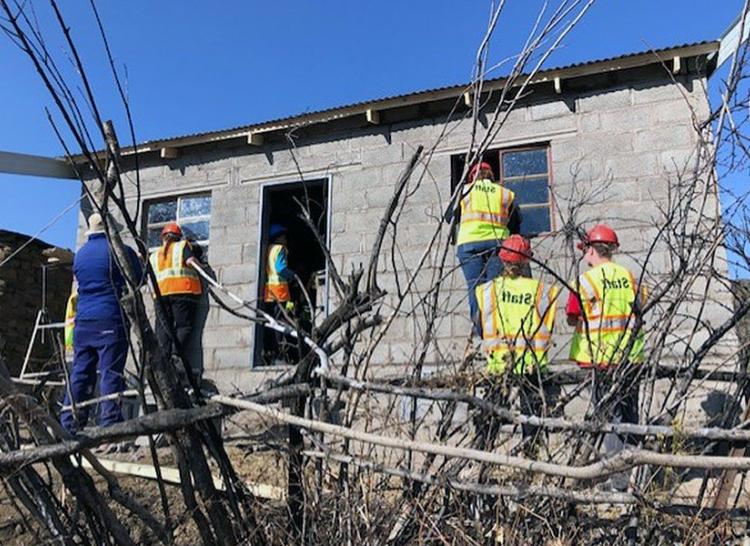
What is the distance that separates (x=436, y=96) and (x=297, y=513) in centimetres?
573

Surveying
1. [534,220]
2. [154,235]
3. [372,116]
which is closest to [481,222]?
[534,220]

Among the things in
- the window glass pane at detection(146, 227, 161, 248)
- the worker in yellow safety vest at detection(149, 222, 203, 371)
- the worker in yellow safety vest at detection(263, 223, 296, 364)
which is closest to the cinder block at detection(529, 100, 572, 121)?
the worker in yellow safety vest at detection(263, 223, 296, 364)

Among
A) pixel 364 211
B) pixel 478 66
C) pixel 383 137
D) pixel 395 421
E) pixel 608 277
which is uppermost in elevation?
pixel 383 137

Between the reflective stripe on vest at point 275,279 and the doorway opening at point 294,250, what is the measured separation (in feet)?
0.19

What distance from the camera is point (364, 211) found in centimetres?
796

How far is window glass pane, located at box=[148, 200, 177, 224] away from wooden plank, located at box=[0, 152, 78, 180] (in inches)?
49.8

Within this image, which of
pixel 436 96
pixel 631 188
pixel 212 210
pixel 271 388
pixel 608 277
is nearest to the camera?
pixel 271 388

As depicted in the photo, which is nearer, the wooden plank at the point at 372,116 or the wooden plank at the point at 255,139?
the wooden plank at the point at 372,116

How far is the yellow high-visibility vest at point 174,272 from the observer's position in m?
7.96

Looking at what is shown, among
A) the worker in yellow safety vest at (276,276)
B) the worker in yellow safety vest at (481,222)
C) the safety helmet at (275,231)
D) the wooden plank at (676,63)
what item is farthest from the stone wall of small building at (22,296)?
the wooden plank at (676,63)

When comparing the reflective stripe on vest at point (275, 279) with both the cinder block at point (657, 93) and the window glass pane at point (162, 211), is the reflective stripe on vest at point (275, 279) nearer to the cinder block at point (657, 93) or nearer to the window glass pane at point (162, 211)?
the window glass pane at point (162, 211)

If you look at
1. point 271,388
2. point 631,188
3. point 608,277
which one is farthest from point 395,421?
point 631,188

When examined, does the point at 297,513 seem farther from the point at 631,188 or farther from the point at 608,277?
the point at 631,188

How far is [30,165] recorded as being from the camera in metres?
9.55
